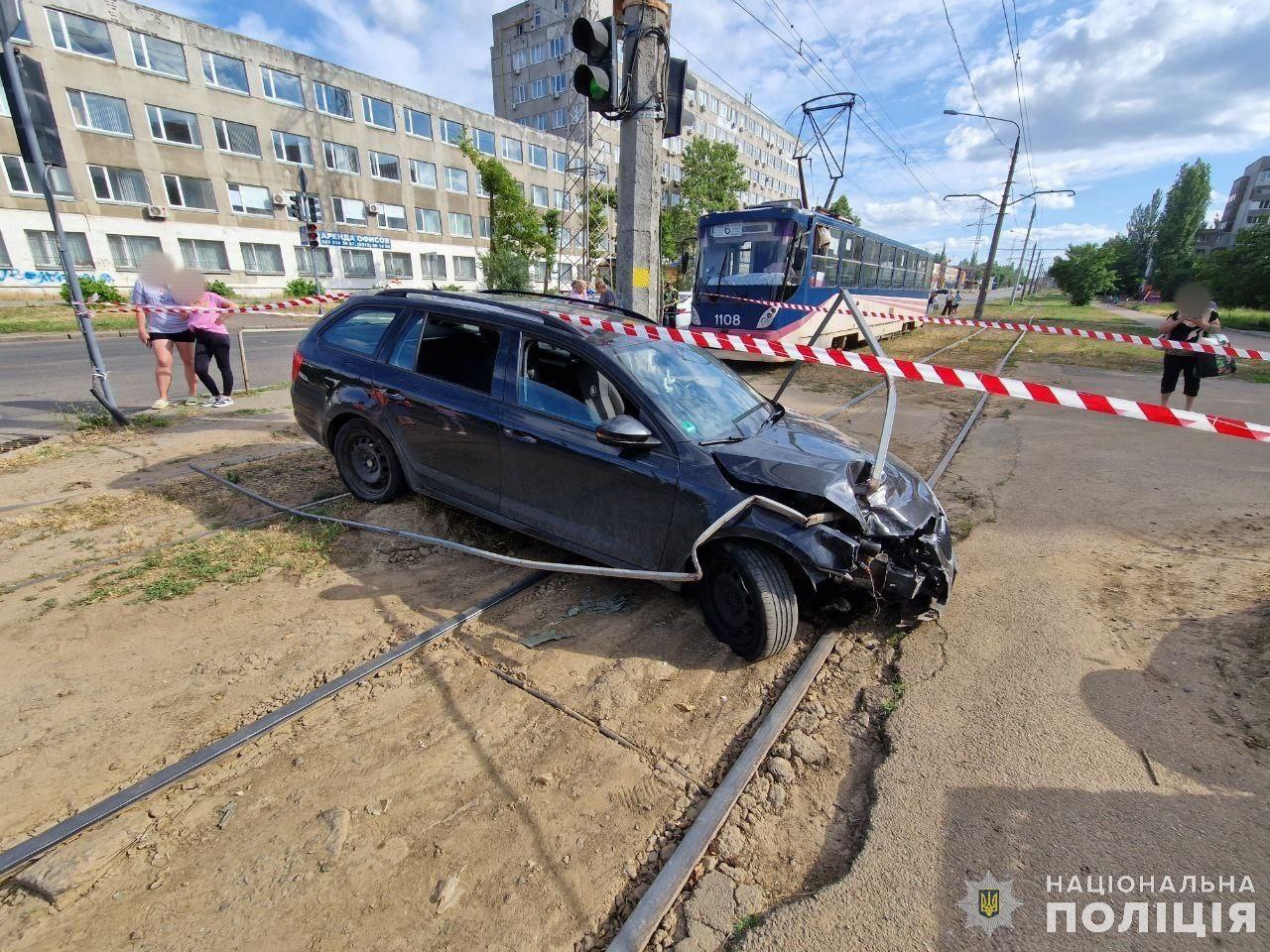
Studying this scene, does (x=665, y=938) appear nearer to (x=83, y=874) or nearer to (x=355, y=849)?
(x=355, y=849)

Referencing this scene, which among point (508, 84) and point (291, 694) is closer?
point (291, 694)

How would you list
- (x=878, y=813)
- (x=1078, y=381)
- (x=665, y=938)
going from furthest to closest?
1. (x=1078, y=381)
2. (x=878, y=813)
3. (x=665, y=938)

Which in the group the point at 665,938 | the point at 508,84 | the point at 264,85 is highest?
the point at 508,84

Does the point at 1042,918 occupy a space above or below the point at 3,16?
below

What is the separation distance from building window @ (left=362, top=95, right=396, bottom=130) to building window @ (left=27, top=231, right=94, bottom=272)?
16.3m

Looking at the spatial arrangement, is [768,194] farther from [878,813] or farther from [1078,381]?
[878,813]

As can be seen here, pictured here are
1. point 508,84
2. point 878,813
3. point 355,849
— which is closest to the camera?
point 355,849

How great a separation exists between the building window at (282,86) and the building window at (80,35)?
20.6 ft

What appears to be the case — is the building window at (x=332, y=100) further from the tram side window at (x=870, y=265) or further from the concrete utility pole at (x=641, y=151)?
the concrete utility pole at (x=641, y=151)

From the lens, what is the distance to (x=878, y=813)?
2176 millimetres

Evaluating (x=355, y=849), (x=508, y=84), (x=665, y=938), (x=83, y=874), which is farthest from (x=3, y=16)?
(x=508, y=84)

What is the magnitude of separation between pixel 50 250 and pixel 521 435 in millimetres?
33913

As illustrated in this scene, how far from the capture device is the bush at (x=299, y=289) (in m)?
30.8

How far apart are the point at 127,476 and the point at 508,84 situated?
6371 centimetres
